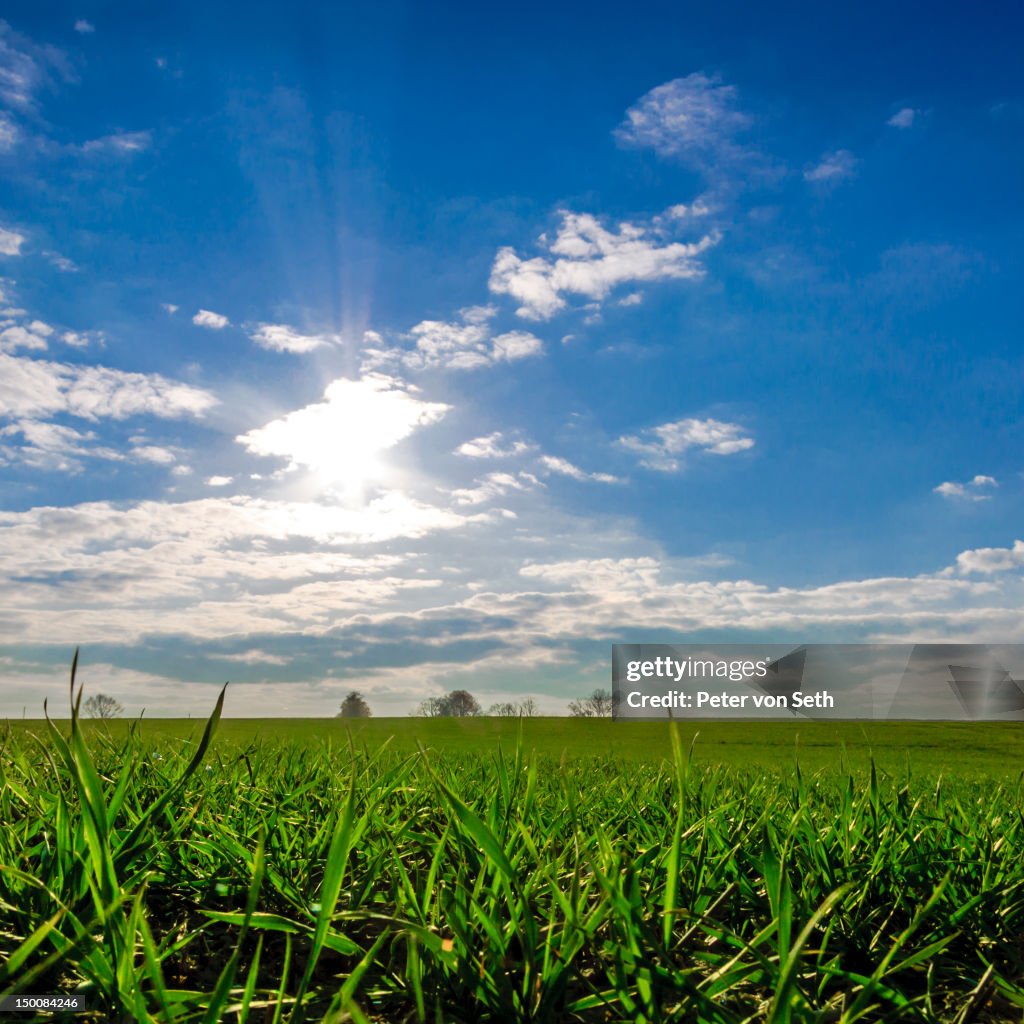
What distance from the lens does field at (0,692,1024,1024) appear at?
140 cm

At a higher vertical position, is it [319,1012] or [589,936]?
[589,936]

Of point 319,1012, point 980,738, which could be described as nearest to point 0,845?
point 319,1012

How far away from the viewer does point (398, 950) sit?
1779 millimetres

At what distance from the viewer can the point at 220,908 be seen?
198 cm

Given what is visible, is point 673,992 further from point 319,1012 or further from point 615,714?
point 615,714

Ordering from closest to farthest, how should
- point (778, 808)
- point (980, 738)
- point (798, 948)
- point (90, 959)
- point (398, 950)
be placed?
point (798, 948) < point (90, 959) < point (398, 950) < point (778, 808) < point (980, 738)

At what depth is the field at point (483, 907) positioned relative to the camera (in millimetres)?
1396

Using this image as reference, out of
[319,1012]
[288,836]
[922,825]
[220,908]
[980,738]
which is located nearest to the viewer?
[319,1012]

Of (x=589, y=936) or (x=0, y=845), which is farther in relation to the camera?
(x=0, y=845)

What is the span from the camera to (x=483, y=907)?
1.78m

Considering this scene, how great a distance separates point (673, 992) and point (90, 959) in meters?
1.16

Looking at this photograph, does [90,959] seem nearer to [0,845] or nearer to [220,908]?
[220,908]

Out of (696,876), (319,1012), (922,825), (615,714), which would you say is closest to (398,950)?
(319,1012)

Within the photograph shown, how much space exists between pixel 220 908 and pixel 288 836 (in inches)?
13.2
